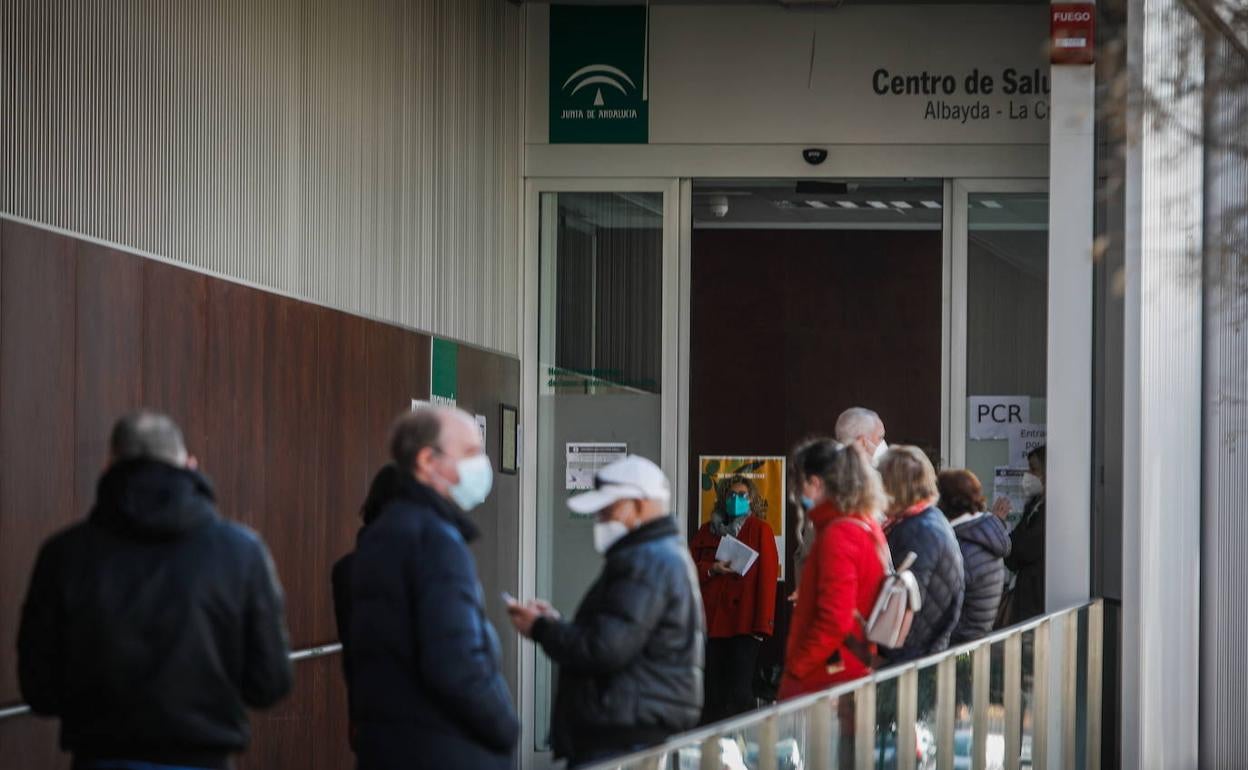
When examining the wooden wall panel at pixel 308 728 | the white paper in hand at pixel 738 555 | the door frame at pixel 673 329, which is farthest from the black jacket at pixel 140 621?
the door frame at pixel 673 329

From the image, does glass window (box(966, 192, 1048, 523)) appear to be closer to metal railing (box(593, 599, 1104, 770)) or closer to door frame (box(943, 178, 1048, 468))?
door frame (box(943, 178, 1048, 468))

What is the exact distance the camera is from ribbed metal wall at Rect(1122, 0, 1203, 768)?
8352 millimetres

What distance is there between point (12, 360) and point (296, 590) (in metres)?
2.61

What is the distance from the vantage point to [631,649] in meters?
4.53

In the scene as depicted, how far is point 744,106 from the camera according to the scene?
11648 millimetres

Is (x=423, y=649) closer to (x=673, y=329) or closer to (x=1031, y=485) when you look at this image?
(x=1031, y=485)

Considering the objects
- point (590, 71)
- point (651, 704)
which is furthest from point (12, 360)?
point (590, 71)

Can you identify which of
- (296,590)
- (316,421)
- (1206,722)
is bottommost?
(1206,722)

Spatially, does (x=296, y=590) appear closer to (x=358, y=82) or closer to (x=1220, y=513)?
(x=358, y=82)

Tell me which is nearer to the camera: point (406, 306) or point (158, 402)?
point (158, 402)

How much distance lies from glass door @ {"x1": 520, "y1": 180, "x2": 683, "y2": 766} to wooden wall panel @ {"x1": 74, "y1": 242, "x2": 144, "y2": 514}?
557cm

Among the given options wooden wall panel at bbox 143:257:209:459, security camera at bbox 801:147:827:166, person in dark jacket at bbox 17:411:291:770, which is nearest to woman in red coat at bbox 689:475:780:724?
security camera at bbox 801:147:827:166

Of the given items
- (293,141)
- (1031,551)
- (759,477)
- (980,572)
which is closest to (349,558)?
(980,572)

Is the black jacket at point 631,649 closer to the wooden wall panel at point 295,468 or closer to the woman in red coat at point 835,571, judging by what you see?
the woman in red coat at point 835,571
